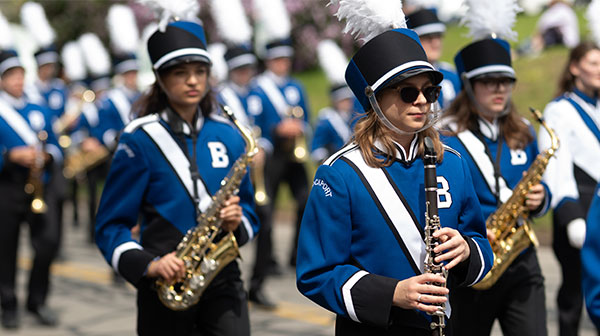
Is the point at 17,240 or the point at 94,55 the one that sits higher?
the point at 94,55

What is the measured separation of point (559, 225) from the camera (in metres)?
5.38

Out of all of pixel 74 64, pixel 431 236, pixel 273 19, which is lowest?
pixel 431 236

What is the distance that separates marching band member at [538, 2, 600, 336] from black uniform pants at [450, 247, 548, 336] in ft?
2.42

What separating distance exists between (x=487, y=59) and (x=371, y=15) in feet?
5.25

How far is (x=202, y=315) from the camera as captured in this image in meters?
4.35

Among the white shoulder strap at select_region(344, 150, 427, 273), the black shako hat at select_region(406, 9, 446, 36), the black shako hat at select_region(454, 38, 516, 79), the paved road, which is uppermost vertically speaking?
the black shako hat at select_region(406, 9, 446, 36)

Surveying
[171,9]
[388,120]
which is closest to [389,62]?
[388,120]

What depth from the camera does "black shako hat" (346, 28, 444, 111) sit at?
10.5 feet

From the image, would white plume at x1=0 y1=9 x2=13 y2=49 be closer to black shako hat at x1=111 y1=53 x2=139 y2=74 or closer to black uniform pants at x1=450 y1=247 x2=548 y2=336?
black shako hat at x1=111 y1=53 x2=139 y2=74

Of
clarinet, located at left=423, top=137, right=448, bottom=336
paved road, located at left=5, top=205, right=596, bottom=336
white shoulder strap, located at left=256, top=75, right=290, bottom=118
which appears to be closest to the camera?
clarinet, located at left=423, top=137, right=448, bottom=336

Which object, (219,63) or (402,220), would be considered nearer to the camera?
(402,220)

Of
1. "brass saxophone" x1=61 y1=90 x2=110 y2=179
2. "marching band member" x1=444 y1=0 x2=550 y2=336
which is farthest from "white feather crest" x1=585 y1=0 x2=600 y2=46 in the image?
"brass saxophone" x1=61 y1=90 x2=110 y2=179

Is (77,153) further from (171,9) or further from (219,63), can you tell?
(171,9)

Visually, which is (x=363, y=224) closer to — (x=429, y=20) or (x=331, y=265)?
(x=331, y=265)
